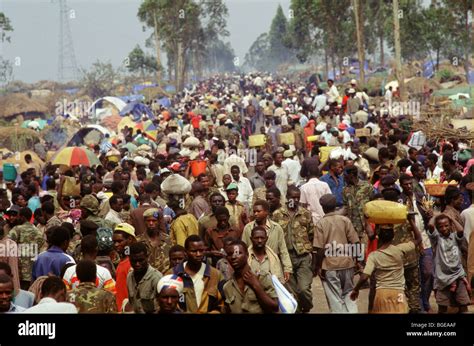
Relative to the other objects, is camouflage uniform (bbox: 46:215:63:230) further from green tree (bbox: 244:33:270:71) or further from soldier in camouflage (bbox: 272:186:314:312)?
green tree (bbox: 244:33:270:71)

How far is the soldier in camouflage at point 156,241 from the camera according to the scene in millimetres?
8859

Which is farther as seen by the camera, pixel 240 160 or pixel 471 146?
pixel 471 146

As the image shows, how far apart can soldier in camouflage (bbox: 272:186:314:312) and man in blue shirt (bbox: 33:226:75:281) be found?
2.35 m

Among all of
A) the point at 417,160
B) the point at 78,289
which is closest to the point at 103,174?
the point at 417,160

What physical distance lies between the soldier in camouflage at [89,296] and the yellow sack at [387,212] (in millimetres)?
2645

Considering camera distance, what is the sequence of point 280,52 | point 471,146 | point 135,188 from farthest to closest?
point 280,52 < point 471,146 < point 135,188

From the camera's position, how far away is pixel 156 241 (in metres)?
9.05

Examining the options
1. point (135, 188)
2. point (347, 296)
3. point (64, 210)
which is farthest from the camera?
point (135, 188)

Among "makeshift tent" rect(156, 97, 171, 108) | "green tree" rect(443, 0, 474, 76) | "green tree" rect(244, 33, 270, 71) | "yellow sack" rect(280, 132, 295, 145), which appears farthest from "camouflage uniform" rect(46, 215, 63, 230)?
"green tree" rect(244, 33, 270, 71)

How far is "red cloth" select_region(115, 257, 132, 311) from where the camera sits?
7941mm
